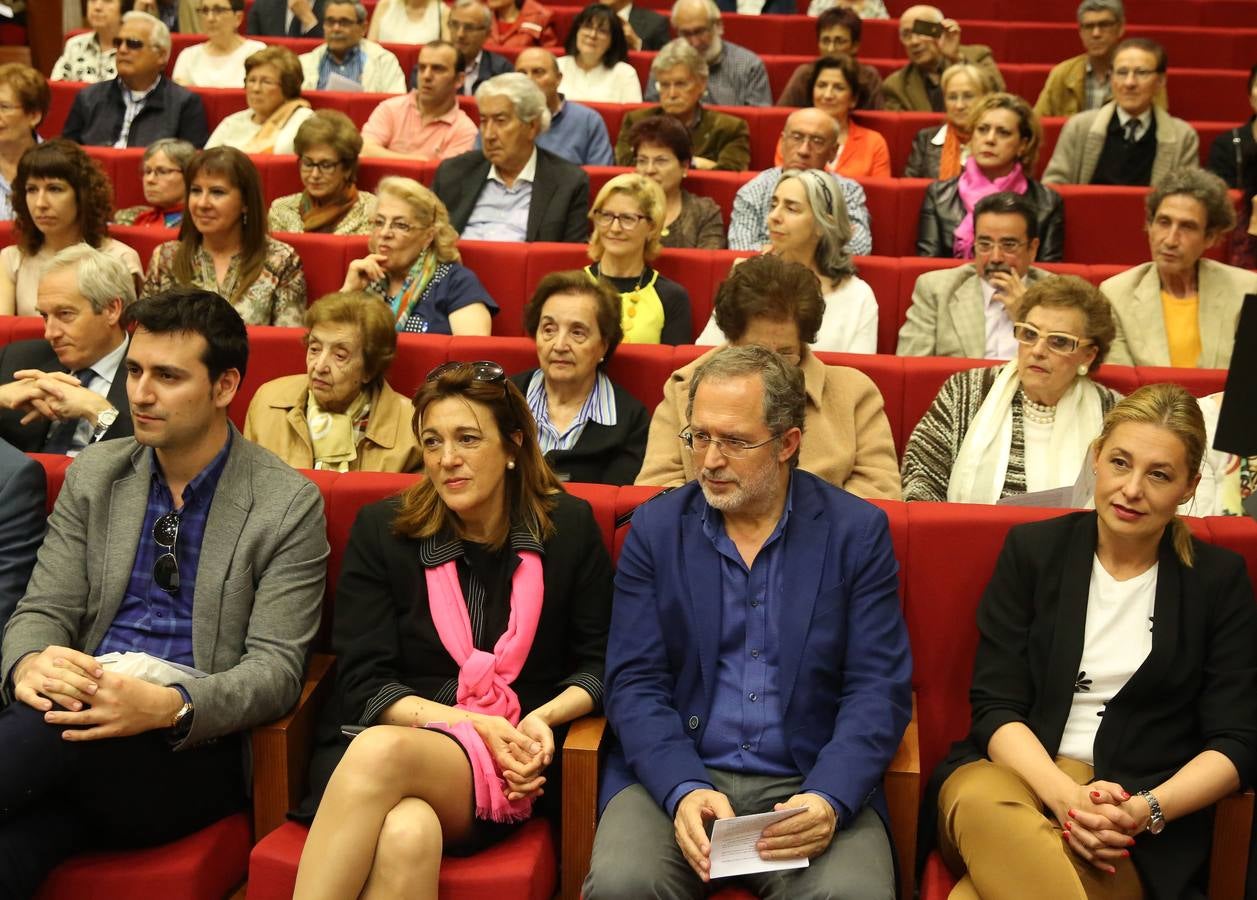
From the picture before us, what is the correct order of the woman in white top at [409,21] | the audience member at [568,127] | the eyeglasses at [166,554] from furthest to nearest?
the woman in white top at [409,21], the audience member at [568,127], the eyeglasses at [166,554]

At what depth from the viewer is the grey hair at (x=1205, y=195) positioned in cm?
222

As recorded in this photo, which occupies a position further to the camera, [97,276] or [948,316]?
[948,316]

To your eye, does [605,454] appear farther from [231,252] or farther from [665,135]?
[665,135]

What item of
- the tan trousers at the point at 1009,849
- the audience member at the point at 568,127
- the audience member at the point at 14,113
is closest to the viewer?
the tan trousers at the point at 1009,849

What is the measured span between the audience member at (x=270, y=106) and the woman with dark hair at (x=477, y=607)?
182cm

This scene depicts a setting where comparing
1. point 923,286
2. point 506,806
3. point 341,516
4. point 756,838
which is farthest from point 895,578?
point 923,286

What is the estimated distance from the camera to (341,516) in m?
1.54

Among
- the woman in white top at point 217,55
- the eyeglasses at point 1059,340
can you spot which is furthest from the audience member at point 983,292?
the woman in white top at point 217,55

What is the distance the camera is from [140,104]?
3.25 meters

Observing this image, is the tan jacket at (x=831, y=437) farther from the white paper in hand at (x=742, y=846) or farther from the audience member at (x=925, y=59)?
the audience member at (x=925, y=59)

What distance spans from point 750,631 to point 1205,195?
1.28 meters

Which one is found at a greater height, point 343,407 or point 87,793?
point 343,407

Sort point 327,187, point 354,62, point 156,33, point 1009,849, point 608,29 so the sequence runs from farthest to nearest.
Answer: point 354,62 < point 608,29 < point 156,33 < point 327,187 < point 1009,849

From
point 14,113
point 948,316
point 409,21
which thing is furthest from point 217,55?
point 948,316
